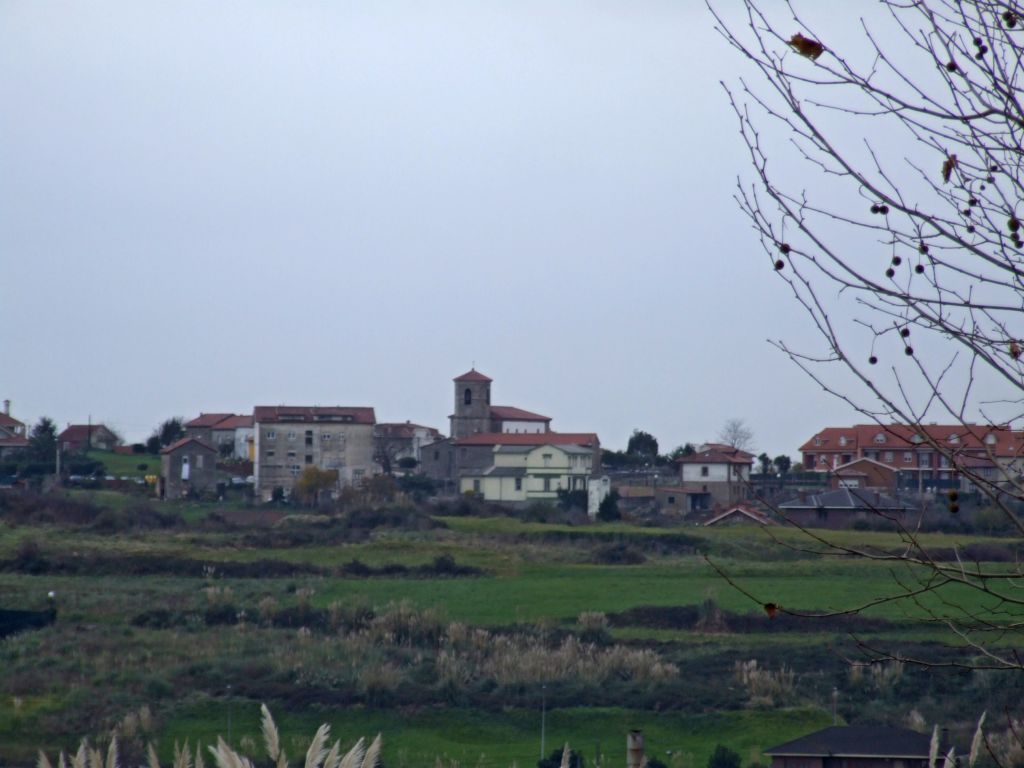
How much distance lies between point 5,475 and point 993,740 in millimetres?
55450

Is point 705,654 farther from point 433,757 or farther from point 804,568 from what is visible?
point 804,568

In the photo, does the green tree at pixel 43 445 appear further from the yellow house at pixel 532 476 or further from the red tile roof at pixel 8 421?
the yellow house at pixel 532 476

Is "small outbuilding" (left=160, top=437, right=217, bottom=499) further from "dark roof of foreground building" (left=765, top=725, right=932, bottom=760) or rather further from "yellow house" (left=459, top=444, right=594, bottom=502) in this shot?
"dark roof of foreground building" (left=765, top=725, right=932, bottom=760)

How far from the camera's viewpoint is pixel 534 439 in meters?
66.6

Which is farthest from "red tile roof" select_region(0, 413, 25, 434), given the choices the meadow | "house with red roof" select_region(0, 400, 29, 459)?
the meadow

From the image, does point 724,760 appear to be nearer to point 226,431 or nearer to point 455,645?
point 455,645

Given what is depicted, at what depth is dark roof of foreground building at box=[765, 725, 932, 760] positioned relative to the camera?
12109 millimetres

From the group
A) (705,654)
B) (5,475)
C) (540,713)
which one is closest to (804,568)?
(705,654)

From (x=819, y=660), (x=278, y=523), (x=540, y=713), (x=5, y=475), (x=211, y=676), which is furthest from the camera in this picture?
(x=5, y=475)

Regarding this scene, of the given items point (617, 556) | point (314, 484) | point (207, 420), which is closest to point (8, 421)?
point (207, 420)

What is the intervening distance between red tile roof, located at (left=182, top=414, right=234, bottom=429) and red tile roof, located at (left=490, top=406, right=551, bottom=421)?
690 inches

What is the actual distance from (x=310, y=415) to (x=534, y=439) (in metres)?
11.5

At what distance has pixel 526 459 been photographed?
62500mm

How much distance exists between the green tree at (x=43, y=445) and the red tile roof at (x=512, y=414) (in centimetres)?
2530
